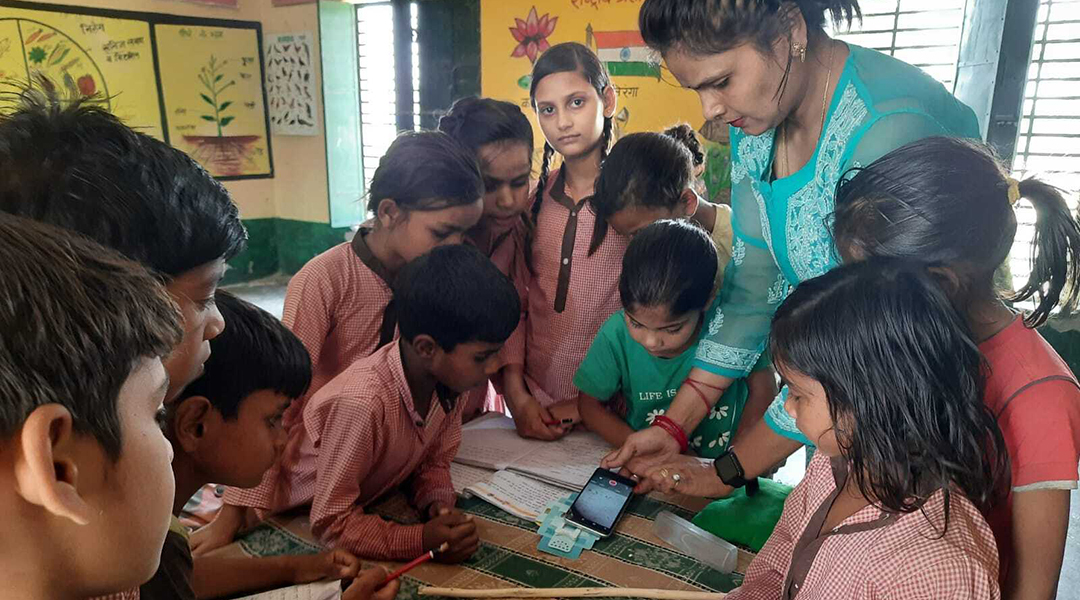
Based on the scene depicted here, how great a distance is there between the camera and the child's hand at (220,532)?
129 centimetres

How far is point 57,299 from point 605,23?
3.91 metres

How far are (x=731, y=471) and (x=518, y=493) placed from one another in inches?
16.8

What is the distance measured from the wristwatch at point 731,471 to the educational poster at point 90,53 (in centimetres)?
465

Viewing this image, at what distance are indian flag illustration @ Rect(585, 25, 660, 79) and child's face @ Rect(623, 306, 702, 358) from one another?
99.5 inches

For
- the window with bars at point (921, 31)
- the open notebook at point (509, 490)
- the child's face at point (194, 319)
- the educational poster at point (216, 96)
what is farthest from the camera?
the educational poster at point (216, 96)

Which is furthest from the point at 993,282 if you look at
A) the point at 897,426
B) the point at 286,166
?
the point at 286,166

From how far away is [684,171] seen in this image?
196 cm

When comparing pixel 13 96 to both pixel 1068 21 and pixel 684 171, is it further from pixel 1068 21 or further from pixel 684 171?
pixel 1068 21

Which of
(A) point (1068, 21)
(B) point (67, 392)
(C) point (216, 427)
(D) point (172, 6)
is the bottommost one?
(C) point (216, 427)

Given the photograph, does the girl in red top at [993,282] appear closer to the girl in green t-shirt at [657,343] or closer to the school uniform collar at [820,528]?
the school uniform collar at [820,528]

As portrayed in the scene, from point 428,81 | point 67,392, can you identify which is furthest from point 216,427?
point 428,81

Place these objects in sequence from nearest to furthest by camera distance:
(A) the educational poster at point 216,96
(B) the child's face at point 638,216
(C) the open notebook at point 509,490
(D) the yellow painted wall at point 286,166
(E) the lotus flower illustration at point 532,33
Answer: (C) the open notebook at point 509,490, (B) the child's face at point 638,216, (E) the lotus flower illustration at point 532,33, (A) the educational poster at point 216,96, (D) the yellow painted wall at point 286,166

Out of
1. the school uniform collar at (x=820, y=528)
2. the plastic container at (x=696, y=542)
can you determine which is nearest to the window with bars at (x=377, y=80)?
the plastic container at (x=696, y=542)

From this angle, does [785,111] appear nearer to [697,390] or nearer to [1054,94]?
[697,390]
